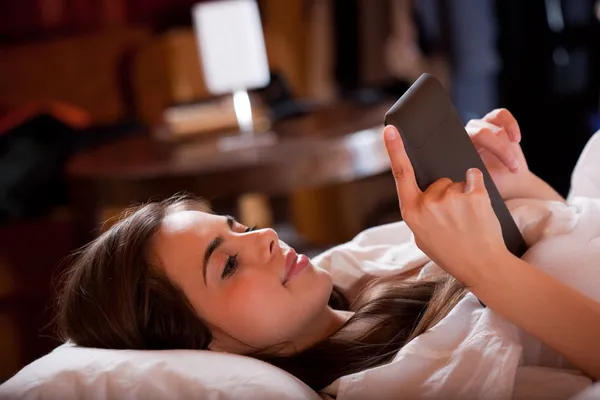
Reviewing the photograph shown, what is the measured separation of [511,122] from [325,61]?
2.14 m

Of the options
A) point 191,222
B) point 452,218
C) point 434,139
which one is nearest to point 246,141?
point 191,222

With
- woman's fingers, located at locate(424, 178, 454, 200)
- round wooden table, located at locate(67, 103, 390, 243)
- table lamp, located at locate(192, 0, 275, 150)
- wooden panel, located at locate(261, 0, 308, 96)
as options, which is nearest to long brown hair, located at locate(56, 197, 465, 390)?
woman's fingers, located at locate(424, 178, 454, 200)

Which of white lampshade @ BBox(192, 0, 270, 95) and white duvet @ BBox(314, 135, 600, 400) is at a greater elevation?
white lampshade @ BBox(192, 0, 270, 95)

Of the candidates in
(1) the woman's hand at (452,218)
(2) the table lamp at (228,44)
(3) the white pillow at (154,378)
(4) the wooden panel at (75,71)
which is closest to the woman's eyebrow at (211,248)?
(3) the white pillow at (154,378)

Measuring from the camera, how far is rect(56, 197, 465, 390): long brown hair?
40.8 inches

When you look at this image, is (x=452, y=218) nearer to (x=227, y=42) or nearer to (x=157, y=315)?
(x=157, y=315)

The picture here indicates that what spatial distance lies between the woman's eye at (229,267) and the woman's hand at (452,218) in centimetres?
28

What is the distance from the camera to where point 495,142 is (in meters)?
1.13

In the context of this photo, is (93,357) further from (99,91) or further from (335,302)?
(99,91)

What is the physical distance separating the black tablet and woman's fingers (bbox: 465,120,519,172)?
0.10 metres

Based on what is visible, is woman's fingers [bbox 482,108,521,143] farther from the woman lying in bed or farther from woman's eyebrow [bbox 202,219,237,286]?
woman's eyebrow [bbox 202,219,237,286]

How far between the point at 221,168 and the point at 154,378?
987 mm

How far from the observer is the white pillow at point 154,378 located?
2.97 feet

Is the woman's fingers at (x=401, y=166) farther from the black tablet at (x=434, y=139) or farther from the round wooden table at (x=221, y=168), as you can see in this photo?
the round wooden table at (x=221, y=168)
